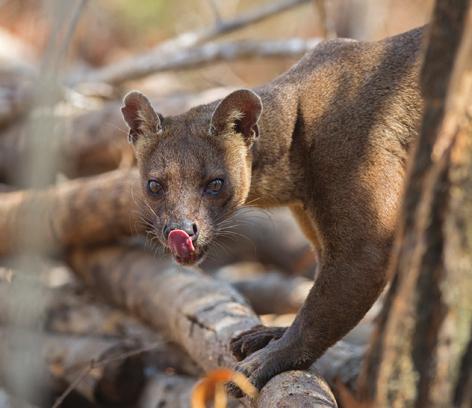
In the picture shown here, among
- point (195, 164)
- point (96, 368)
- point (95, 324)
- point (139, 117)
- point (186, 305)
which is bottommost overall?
point (95, 324)

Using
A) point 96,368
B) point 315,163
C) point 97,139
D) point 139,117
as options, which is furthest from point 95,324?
point 315,163

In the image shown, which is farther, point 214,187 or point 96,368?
point 96,368

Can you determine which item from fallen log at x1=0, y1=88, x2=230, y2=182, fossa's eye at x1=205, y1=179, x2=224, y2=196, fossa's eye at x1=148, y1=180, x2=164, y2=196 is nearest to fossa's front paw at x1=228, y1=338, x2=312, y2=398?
fossa's eye at x1=205, y1=179, x2=224, y2=196

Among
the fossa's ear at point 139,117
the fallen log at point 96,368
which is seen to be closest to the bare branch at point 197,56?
the fallen log at point 96,368

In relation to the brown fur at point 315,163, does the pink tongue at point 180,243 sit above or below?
below

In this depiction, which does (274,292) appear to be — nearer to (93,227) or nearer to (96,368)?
(93,227)

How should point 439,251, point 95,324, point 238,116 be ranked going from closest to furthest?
1. point 439,251
2. point 238,116
3. point 95,324

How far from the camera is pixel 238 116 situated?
436cm

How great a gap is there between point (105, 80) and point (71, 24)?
18.8ft

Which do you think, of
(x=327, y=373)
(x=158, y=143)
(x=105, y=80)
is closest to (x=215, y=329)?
(x=327, y=373)

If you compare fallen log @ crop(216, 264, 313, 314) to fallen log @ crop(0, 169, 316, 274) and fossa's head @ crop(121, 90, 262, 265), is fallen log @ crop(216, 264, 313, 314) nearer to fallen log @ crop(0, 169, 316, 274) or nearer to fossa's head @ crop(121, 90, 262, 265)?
fallen log @ crop(0, 169, 316, 274)

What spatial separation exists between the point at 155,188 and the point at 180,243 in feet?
1.52

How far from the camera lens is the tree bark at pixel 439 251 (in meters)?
2.17

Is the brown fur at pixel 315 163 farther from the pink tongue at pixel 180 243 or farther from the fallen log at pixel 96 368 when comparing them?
the fallen log at pixel 96 368
